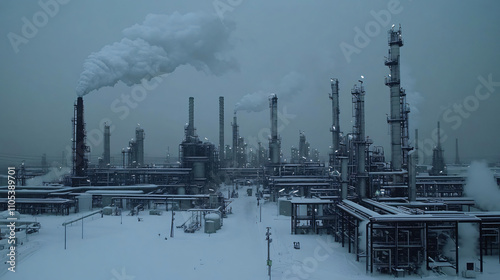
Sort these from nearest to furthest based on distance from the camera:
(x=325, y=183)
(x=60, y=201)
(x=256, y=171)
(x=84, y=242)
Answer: (x=84, y=242), (x=60, y=201), (x=325, y=183), (x=256, y=171)

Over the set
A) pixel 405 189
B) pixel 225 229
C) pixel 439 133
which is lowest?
pixel 225 229

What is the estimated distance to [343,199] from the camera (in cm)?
2561

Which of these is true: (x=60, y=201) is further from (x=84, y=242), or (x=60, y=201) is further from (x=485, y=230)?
(x=485, y=230)

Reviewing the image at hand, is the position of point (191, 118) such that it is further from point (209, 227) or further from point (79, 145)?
point (209, 227)

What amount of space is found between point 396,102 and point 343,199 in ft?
32.8

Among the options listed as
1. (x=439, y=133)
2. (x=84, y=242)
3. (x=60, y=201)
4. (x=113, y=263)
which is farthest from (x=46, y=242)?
(x=439, y=133)

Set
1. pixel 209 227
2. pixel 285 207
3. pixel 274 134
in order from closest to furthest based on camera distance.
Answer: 1. pixel 209 227
2. pixel 285 207
3. pixel 274 134

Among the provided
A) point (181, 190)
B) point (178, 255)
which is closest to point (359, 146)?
point (178, 255)

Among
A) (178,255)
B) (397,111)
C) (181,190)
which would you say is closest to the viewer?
(178,255)

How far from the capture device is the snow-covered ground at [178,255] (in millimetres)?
17469

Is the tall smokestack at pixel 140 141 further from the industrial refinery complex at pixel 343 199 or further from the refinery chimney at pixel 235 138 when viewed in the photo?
the refinery chimney at pixel 235 138

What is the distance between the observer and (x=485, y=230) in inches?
814

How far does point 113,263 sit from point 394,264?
574 inches

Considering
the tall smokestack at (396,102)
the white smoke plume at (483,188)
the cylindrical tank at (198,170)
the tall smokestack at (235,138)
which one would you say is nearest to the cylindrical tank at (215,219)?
the tall smokestack at (396,102)
